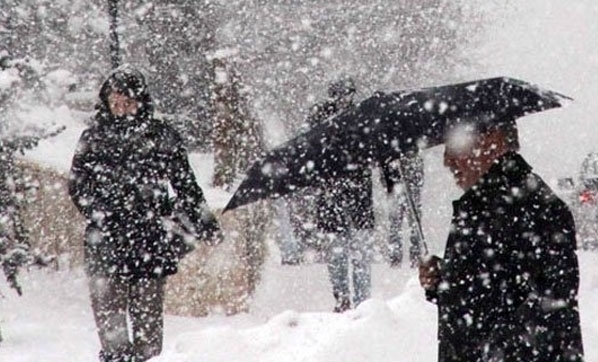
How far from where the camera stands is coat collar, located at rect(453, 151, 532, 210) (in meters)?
3.46

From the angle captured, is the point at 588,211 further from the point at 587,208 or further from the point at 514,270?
the point at 514,270

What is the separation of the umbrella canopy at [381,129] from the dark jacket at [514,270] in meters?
0.23

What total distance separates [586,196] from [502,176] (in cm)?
1121

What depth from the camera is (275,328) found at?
6238mm

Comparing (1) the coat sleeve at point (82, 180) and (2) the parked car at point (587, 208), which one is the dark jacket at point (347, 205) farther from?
(2) the parked car at point (587, 208)

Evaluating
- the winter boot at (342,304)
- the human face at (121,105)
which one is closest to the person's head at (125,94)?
the human face at (121,105)

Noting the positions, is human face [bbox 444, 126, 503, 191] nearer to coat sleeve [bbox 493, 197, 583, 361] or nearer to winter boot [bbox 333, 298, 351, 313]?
coat sleeve [bbox 493, 197, 583, 361]

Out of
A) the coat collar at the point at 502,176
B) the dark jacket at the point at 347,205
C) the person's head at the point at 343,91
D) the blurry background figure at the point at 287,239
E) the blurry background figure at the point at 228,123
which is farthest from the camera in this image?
the blurry background figure at the point at 287,239

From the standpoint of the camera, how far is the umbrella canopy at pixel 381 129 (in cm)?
360

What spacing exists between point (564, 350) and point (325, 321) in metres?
2.99

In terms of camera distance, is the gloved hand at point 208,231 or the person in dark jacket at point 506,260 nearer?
the person in dark jacket at point 506,260

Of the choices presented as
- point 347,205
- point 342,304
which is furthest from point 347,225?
point 342,304

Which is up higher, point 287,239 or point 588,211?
point 588,211

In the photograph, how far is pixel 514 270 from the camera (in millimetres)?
3391
